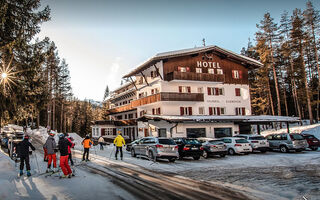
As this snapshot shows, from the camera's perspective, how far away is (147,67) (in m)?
34.8

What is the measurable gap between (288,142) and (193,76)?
53.5 feet

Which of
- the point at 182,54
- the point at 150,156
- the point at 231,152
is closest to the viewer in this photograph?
the point at 150,156

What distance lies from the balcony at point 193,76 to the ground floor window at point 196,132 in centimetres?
745

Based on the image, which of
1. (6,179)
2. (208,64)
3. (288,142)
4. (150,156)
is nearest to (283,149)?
(288,142)

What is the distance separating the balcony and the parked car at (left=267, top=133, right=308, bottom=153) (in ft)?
47.9

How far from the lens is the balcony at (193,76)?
30.9 m

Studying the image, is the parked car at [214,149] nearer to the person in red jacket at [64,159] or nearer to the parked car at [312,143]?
the parked car at [312,143]

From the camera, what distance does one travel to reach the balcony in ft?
101

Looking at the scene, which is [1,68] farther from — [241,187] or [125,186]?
[241,187]

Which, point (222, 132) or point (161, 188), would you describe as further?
point (222, 132)

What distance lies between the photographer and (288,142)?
62.3 feet

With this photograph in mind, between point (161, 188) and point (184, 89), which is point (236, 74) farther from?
point (161, 188)

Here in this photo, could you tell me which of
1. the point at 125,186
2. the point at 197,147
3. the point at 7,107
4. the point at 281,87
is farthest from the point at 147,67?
the point at 281,87

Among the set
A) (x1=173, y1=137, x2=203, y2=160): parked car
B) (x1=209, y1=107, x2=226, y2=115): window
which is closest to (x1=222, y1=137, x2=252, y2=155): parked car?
(x1=173, y1=137, x2=203, y2=160): parked car
